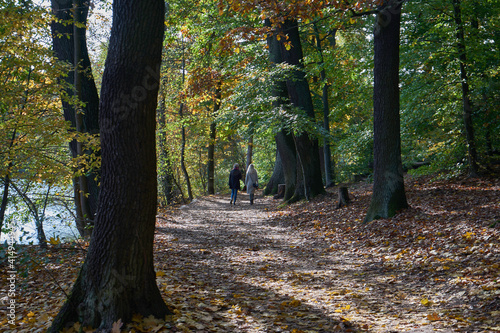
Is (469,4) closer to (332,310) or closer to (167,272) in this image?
(332,310)

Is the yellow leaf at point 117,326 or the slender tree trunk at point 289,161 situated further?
the slender tree trunk at point 289,161

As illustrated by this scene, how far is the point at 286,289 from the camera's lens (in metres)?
5.66

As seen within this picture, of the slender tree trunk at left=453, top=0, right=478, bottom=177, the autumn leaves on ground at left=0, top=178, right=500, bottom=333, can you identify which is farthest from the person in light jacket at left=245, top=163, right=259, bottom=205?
the slender tree trunk at left=453, top=0, right=478, bottom=177

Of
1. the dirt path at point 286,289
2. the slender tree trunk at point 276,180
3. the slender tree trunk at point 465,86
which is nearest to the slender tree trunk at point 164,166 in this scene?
the slender tree trunk at point 276,180

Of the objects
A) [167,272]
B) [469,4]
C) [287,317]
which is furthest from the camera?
[469,4]

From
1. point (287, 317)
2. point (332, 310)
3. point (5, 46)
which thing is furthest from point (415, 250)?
point (5, 46)

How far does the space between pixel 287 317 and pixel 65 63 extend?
597 centimetres

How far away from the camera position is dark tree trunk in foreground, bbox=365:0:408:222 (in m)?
8.90

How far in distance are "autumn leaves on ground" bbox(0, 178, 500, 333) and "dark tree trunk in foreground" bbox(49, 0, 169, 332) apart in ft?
1.16

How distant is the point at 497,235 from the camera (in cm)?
589

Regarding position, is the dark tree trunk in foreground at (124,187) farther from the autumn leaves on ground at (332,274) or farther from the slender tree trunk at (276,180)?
the slender tree trunk at (276,180)

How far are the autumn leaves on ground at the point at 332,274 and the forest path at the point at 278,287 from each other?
2 cm

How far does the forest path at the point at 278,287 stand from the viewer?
4.20 m

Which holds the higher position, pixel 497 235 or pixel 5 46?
pixel 5 46
